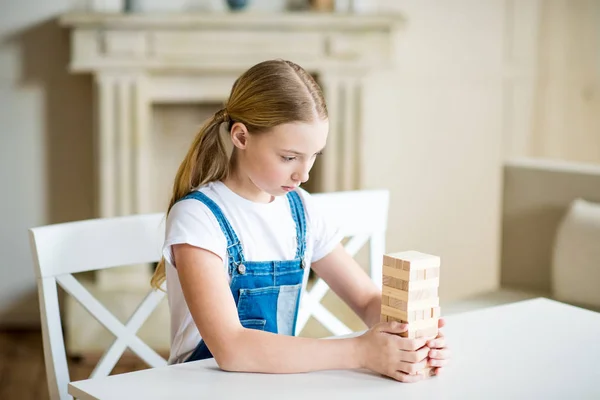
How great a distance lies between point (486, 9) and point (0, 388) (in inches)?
97.3

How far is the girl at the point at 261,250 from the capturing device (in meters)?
1.20

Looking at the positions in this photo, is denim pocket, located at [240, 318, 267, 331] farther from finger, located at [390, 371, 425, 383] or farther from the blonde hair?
finger, located at [390, 371, 425, 383]

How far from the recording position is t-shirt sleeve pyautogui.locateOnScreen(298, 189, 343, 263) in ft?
5.17

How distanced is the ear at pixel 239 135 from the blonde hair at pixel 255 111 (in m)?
0.01

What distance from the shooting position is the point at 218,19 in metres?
3.42

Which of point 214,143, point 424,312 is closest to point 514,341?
point 424,312

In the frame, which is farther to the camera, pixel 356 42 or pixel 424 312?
pixel 356 42

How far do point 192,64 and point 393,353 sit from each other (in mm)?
2459

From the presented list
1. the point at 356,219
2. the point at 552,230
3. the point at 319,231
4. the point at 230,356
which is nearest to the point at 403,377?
the point at 230,356

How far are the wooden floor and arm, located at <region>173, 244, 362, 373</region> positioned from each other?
188cm

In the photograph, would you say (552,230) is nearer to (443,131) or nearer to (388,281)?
(443,131)

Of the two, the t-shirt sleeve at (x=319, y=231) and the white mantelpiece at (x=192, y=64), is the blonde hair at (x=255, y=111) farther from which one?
the white mantelpiece at (x=192, y=64)

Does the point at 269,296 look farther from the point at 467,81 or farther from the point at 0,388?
the point at 467,81

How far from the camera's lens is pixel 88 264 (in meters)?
1.49
